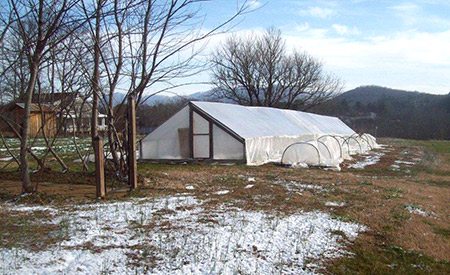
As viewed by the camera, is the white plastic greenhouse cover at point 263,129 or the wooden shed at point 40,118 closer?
the wooden shed at point 40,118

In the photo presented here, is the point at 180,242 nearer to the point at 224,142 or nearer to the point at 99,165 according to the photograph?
the point at 99,165

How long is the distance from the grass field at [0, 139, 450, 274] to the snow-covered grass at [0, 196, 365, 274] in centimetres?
1

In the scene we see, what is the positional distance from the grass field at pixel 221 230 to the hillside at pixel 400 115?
144ft

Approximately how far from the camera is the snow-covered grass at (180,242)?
4.07m

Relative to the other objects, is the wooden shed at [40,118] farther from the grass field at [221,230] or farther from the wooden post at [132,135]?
the wooden post at [132,135]

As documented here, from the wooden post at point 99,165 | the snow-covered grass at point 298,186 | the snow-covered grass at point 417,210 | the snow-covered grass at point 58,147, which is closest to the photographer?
the wooden post at point 99,165

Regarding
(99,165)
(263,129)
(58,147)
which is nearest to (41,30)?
(99,165)

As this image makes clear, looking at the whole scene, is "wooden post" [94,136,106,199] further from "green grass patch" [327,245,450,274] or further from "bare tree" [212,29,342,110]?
"bare tree" [212,29,342,110]

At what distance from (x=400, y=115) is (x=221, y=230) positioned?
243 ft

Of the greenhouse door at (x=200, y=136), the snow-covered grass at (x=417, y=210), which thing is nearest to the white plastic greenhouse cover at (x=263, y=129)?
the greenhouse door at (x=200, y=136)

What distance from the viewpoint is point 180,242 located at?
189 inches

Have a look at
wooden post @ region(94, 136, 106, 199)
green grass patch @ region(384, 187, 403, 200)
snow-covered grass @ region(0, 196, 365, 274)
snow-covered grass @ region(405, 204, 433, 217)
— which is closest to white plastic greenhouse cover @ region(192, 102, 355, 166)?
green grass patch @ region(384, 187, 403, 200)

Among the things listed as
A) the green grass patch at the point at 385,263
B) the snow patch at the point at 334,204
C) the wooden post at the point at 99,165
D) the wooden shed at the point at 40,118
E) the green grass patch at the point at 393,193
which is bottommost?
the green grass patch at the point at 385,263

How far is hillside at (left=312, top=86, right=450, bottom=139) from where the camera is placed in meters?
60.0
